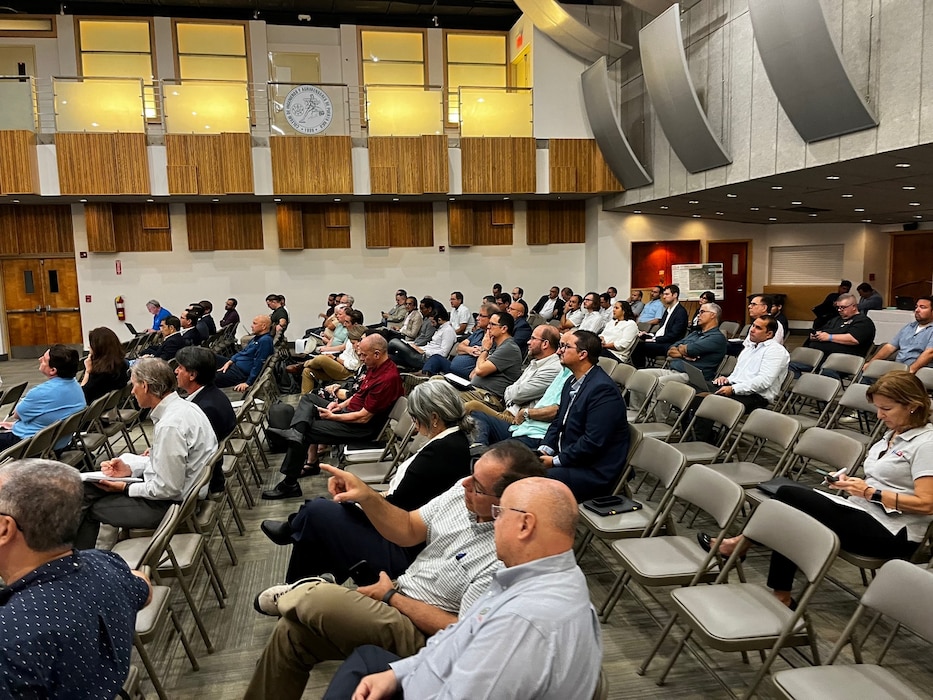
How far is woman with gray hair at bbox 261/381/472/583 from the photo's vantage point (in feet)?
8.59

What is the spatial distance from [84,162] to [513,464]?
11.9 meters

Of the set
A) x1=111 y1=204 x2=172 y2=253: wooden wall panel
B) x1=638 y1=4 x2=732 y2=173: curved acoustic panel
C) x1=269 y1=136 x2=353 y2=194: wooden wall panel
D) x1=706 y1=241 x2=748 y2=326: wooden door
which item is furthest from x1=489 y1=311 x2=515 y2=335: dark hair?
x1=706 y1=241 x2=748 y2=326: wooden door

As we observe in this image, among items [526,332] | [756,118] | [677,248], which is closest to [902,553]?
[526,332]

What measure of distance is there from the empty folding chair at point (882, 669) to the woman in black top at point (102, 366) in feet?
18.4

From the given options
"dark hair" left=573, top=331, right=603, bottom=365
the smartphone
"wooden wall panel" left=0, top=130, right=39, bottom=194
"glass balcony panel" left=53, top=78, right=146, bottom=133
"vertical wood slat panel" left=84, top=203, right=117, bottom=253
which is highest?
"glass balcony panel" left=53, top=78, right=146, bottom=133

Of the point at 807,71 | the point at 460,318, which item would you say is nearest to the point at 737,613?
the point at 807,71

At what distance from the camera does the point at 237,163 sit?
11.5 metres

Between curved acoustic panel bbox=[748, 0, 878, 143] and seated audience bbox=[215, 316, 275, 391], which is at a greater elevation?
curved acoustic panel bbox=[748, 0, 878, 143]

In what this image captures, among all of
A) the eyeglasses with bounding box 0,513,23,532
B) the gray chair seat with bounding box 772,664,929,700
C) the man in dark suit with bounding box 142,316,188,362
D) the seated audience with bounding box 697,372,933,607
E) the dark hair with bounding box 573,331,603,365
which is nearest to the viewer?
the eyeglasses with bounding box 0,513,23,532

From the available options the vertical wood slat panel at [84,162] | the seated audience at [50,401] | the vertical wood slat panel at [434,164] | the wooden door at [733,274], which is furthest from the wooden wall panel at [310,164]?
the wooden door at [733,274]

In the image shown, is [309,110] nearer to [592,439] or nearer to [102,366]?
[102,366]

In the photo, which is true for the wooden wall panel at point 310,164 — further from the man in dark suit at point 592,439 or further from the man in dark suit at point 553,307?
the man in dark suit at point 592,439

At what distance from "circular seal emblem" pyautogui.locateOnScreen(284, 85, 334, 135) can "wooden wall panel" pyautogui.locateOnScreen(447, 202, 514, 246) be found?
3.22 m

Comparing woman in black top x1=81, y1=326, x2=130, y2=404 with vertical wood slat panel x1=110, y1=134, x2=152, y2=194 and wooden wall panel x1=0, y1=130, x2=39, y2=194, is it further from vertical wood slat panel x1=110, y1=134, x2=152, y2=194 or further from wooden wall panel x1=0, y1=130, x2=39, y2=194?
wooden wall panel x1=0, y1=130, x2=39, y2=194
